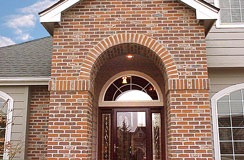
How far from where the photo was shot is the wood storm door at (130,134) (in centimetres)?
817

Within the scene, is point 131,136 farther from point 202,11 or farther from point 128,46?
point 202,11

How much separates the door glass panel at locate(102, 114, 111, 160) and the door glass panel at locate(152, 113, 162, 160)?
132cm

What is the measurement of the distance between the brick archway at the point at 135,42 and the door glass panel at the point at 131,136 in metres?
2.72

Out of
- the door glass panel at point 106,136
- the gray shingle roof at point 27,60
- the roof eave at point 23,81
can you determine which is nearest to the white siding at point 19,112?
the roof eave at point 23,81

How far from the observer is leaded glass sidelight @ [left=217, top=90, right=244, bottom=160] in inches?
263

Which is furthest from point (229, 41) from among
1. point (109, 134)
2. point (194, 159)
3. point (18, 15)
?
point (18, 15)

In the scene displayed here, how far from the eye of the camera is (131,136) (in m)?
8.31

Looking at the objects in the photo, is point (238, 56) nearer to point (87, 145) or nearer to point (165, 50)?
point (165, 50)

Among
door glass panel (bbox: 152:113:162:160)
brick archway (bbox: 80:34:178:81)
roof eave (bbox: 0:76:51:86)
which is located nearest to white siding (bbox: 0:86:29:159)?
roof eave (bbox: 0:76:51:86)

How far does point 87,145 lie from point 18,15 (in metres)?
39.0

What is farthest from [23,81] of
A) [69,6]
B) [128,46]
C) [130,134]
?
[130,134]

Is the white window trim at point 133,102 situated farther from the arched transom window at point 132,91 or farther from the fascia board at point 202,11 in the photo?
the fascia board at point 202,11

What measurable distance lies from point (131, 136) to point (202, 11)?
13.9 feet

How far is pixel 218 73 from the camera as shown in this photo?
7141 mm
